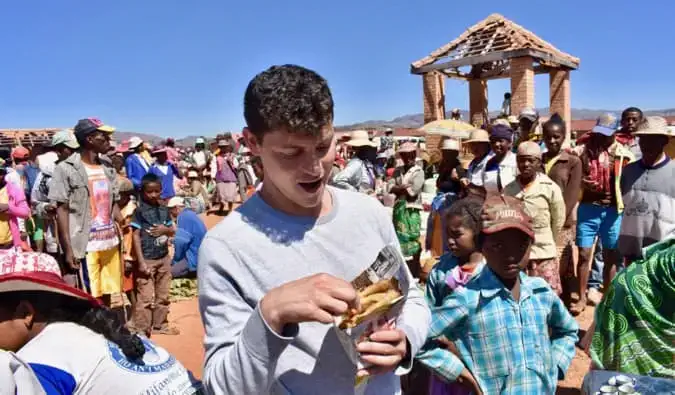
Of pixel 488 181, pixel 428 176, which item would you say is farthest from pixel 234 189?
pixel 488 181

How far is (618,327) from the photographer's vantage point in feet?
7.71

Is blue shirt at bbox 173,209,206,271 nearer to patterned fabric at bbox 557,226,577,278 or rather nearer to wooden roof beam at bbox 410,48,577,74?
patterned fabric at bbox 557,226,577,278

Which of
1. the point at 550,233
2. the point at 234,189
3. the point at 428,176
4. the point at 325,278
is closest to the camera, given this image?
the point at 325,278

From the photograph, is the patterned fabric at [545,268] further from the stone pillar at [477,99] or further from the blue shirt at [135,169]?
the stone pillar at [477,99]

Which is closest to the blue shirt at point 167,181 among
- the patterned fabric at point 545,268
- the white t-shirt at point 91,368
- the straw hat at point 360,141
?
the straw hat at point 360,141

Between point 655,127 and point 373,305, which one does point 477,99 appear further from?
point 373,305

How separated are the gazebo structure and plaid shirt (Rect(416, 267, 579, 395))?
37.0 feet

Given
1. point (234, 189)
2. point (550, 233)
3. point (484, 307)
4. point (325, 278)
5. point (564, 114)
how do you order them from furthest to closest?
point (564, 114)
point (234, 189)
point (550, 233)
point (484, 307)
point (325, 278)

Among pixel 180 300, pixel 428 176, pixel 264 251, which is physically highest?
pixel 264 251

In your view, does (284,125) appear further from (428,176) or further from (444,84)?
(444,84)

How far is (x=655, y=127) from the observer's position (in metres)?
4.32

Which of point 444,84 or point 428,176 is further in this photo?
point 444,84

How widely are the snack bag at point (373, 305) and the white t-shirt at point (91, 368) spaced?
80 cm

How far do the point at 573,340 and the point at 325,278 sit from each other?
69.5 inches
